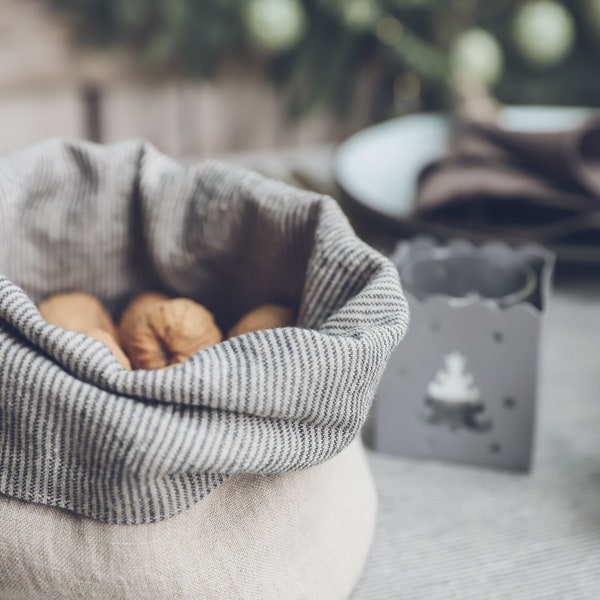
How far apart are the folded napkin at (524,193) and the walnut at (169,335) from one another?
267 millimetres

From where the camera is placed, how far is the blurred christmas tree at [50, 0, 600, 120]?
3.04 feet

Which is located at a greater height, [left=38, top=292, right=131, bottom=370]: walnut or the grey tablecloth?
[left=38, top=292, right=131, bottom=370]: walnut

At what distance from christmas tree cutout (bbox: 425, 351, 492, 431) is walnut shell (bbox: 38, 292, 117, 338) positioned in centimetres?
18

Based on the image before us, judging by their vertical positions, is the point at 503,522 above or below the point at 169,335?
below

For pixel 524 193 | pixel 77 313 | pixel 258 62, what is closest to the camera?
pixel 77 313

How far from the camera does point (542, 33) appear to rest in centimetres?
93

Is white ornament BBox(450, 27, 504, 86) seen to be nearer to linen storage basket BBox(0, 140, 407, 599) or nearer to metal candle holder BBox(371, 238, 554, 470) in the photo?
metal candle holder BBox(371, 238, 554, 470)

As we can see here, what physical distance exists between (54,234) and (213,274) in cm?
9

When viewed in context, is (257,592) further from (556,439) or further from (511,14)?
(511,14)

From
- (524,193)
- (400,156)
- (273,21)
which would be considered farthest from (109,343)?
(273,21)

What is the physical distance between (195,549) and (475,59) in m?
→ 0.76

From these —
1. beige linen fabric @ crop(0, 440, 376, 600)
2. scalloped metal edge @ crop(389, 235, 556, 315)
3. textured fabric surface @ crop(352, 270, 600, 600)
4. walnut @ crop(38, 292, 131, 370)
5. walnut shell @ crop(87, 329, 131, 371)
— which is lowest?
textured fabric surface @ crop(352, 270, 600, 600)

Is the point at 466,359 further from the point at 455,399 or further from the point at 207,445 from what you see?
the point at 207,445

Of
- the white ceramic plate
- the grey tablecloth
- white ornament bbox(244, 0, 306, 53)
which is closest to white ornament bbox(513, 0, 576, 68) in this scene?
the white ceramic plate
